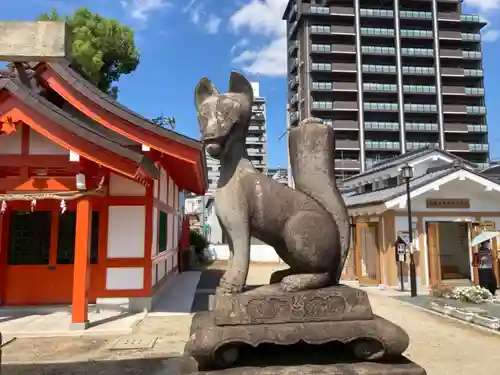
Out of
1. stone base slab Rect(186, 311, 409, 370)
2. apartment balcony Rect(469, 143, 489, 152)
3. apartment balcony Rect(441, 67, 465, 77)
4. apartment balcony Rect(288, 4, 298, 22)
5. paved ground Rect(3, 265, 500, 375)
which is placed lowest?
paved ground Rect(3, 265, 500, 375)

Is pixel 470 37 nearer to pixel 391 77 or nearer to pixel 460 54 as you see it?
pixel 460 54

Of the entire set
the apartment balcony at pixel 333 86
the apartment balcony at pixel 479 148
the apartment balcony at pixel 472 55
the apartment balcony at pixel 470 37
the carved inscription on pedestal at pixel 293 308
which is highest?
the apartment balcony at pixel 470 37

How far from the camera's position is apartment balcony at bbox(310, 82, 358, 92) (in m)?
51.9

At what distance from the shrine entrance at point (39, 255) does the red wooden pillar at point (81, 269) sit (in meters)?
1.35

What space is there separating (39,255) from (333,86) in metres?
48.4

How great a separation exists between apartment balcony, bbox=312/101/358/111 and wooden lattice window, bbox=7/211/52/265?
4572 centimetres

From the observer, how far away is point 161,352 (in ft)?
→ 19.4

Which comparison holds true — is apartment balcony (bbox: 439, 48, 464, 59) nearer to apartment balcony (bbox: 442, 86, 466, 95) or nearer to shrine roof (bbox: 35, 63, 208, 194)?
apartment balcony (bbox: 442, 86, 466, 95)

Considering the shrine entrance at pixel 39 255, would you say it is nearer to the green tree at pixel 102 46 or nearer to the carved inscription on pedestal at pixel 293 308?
the carved inscription on pedestal at pixel 293 308

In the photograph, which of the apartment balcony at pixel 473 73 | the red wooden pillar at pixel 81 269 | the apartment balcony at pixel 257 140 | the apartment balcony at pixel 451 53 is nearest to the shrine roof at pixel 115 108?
the red wooden pillar at pixel 81 269

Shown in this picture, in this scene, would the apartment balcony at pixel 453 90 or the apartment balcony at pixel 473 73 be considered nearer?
the apartment balcony at pixel 453 90

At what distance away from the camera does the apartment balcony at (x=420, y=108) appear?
51.8m

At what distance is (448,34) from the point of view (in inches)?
2116

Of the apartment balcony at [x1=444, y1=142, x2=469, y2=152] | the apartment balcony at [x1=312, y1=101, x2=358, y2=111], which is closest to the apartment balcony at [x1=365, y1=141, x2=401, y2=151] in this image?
the apartment balcony at [x1=312, y1=101, x2=358, y2=111]
